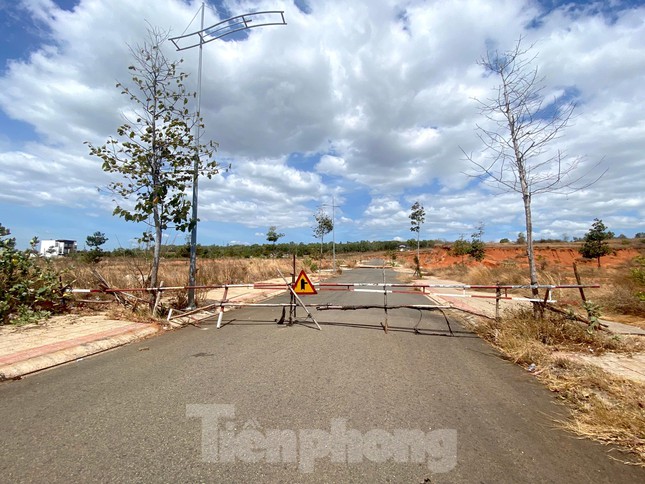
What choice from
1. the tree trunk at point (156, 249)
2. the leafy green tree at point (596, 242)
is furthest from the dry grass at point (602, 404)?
the leafy green tree at point (596, 242)

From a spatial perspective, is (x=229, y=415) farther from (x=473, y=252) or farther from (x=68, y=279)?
(x=473, y=252)

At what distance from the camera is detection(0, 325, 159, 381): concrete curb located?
5.22 m

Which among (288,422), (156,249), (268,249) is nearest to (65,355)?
(288,422)

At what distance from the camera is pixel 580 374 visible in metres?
5.27

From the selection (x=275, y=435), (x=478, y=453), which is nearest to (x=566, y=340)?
(x=478, y=453)

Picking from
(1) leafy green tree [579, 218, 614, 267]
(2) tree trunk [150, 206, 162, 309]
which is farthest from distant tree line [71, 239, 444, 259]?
(1) leafy green tree [579, 218, 614, 267]

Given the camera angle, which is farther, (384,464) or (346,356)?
(346,356)

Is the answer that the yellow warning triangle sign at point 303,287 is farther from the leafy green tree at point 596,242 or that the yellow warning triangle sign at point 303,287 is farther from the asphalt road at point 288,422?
the leafy green tree at point 596,242

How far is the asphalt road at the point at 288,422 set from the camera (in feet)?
9.56

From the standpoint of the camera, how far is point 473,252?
152 feet

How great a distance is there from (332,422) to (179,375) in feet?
8.49

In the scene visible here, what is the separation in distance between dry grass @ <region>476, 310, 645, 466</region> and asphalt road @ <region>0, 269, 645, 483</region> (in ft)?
0.78

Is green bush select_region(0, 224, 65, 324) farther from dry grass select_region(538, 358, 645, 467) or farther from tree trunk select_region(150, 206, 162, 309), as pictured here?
dry grass select_region(538, 358, 645, 467)

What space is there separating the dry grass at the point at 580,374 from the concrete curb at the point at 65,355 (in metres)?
7.03
